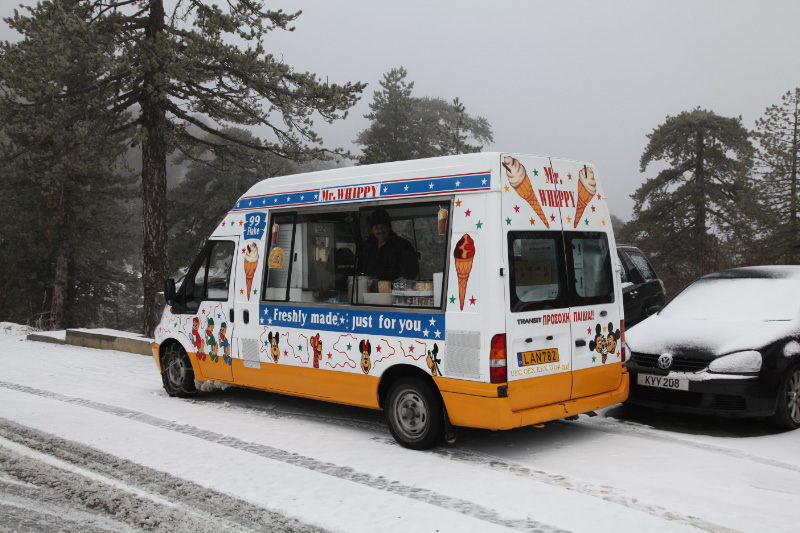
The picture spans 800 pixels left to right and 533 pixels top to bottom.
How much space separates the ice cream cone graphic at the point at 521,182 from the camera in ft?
20.1

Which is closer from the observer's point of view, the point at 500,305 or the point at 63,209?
the point at 500,305

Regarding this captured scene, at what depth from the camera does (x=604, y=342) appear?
6812 mm

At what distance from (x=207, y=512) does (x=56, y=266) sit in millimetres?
30678

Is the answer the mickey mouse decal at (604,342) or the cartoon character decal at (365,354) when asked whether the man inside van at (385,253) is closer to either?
the cartoon character decal at (365,354)

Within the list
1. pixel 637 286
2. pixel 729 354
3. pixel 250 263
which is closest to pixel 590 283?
pixel 729 354

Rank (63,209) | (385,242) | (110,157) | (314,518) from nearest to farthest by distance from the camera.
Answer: (314,518), (385,242), (110,157), (63,209)

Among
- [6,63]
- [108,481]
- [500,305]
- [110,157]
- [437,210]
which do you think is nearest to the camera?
[108,481]

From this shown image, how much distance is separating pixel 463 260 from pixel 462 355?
79 centimetres

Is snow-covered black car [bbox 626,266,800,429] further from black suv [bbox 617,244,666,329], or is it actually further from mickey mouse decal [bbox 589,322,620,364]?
black suv [bbox 617,244,666,329]

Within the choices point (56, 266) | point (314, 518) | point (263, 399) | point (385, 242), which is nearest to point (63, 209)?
point (56, 266)

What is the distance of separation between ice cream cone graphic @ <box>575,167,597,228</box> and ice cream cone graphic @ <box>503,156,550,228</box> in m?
0.57

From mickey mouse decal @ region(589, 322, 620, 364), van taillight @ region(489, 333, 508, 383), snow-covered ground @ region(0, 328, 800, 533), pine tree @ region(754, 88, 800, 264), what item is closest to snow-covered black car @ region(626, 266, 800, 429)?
snow-covered ground @ region(0, 328, 800, 533)

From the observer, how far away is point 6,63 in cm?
1544

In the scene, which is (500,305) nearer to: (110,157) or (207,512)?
(207,512)
